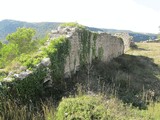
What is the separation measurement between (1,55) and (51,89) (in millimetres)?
27655

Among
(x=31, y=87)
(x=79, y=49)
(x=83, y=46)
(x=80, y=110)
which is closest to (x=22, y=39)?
(x=83, y=46)

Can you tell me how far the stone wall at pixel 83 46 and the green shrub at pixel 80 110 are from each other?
5398 mm

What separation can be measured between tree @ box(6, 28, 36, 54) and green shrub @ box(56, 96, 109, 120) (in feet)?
117

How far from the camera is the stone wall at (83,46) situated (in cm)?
1427

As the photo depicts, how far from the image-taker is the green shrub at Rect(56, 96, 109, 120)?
750 centimetres

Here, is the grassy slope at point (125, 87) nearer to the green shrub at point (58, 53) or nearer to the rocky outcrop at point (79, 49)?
the rocky outcrop at point (79, 49)

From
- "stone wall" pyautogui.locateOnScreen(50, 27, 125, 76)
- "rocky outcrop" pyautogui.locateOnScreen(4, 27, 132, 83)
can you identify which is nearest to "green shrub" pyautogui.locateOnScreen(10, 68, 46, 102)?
"rocky outcrop" pyautogui.locateOnScreen(4, 27, 132, 83)

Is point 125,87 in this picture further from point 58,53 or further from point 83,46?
point 58,53

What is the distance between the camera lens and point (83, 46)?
1594 cm

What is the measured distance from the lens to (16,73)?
31.6 ft

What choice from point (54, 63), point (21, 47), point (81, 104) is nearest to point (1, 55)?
point (21, 47)

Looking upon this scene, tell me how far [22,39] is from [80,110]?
3764 cm

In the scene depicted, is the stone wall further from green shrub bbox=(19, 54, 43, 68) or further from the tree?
the tree

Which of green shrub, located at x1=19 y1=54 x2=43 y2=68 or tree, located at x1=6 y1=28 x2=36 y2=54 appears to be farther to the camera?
tree, located at x1=6 y1=28 x2=36 y2=54
